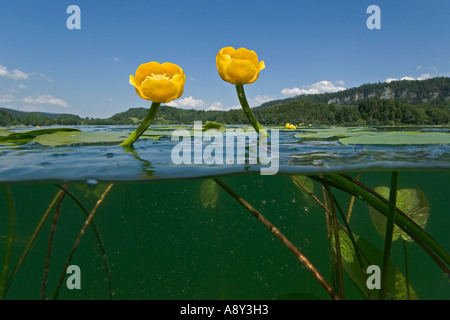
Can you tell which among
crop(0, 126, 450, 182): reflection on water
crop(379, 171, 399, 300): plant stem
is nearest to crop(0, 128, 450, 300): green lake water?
crop(0, 126, 450, 182): reflection on water

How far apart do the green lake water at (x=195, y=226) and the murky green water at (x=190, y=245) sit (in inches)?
0.9

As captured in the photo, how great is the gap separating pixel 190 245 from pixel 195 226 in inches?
18.9

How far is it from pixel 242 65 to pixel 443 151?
1.89m

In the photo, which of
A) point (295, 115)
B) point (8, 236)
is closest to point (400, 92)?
point (295, 115)

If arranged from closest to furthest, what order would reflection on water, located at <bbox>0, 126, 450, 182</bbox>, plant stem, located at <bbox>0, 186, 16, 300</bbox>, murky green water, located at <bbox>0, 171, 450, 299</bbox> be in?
1. plant stem, located at <bbox>0, 186, 16, 300</bbox>
2. reflection on water, located at <bbox>0, 126, 450, 182</bbox>
3. murky green water, located at <bbox>0, 171, 450, 299</bbox>

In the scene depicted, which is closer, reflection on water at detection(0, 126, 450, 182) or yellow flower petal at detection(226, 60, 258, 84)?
yellow flower petal at detection(226, 60, 258, 84)

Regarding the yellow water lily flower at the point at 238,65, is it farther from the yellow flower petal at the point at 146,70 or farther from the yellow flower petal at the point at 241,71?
the yellow flower petal at the point at 146,70

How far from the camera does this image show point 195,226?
5.06m

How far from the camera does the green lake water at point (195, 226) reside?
6.00 feet

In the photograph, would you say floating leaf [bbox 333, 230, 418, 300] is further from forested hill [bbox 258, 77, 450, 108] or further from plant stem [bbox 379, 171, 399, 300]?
forested hill [bbox 258, 77, 450, 108]

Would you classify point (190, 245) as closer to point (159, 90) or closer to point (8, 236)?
point (8, 236)

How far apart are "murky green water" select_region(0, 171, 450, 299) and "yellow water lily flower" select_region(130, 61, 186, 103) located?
8.27 ft

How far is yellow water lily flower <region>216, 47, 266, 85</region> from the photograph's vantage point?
1.04m

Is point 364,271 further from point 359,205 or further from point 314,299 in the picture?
point 359,205
